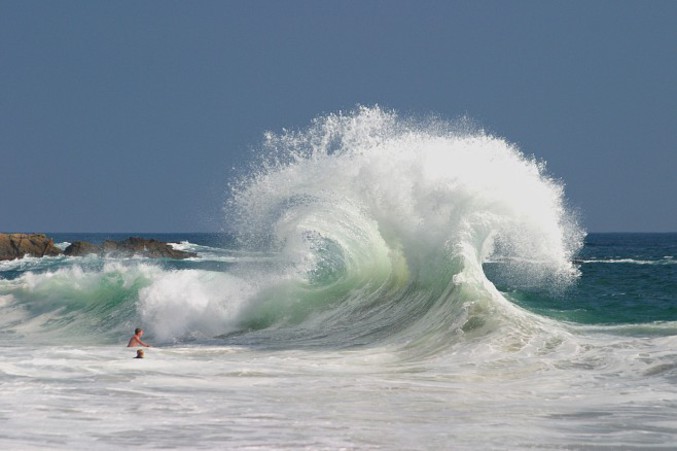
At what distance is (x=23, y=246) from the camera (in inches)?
2549

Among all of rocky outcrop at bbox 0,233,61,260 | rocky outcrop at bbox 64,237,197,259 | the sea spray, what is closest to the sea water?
the sea spray

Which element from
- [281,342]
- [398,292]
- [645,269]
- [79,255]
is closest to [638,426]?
[281,342]

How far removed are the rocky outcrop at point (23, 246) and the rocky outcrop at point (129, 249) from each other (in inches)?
62.3

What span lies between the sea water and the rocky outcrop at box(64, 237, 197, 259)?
3517 cm

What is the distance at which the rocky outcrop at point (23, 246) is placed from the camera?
64.5 metres

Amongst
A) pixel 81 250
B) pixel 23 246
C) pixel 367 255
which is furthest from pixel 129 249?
pixel 367 255

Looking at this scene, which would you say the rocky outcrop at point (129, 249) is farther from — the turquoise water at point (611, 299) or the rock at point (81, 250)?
the turquoise water at point (611, 299)

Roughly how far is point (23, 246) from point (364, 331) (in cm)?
5296

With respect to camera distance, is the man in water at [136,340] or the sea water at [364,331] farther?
the man in water at [136,340]

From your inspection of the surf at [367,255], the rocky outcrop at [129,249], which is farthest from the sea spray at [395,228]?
the rocky outcrop at [129,249]

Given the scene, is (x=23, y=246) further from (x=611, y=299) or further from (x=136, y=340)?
(x=136, y=340)

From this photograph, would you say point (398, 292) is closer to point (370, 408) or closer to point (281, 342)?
point (281, 342)

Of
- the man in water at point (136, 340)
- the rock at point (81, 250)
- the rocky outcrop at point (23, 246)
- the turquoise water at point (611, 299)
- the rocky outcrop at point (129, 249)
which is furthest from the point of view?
the rocky outcrop at point (23, 246)

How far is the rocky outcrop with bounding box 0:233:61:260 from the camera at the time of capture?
64.5 meters
